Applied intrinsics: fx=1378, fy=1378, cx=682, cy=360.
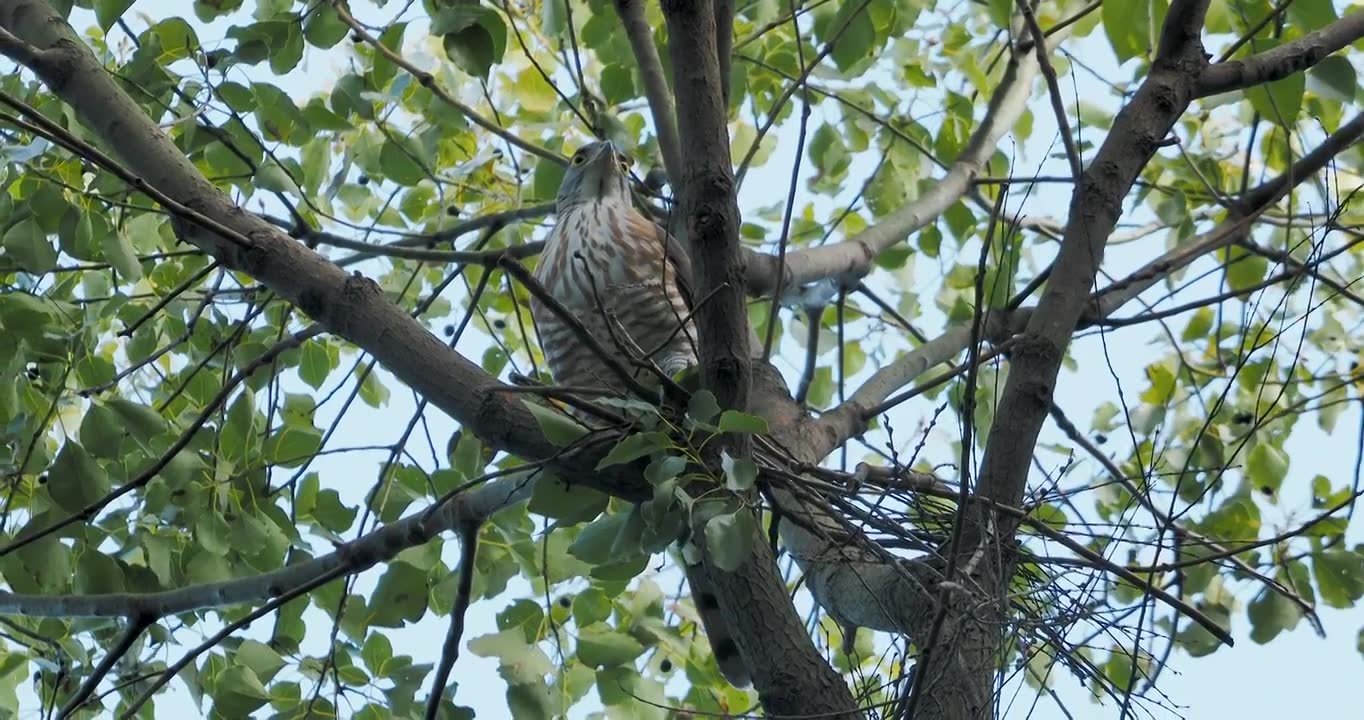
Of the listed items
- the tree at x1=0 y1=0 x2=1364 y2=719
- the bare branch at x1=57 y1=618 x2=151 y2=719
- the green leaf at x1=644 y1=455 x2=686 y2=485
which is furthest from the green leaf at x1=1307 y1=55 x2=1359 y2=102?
the bare branch at x1=57 y1=618 x2=151 y2=719

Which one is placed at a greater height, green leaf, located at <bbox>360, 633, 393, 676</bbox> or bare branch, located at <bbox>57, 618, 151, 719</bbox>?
green leaf, located at <bbox>360, 633, 393, 676</bbox>

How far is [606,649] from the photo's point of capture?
2963mm

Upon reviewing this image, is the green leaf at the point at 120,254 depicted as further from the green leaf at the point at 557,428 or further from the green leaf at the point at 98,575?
the green leaf at the point at 557,428

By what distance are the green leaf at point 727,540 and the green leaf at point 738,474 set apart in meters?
0.05

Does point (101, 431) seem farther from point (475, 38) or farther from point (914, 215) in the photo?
point (914, 215)

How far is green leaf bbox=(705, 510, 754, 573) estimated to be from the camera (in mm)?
2014

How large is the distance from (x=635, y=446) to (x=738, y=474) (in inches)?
6.3

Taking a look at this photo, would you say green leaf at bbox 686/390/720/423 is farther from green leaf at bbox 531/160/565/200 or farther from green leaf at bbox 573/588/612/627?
green leaf at bbox 531/160/565/200

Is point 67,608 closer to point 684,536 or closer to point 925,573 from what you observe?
point 684,536

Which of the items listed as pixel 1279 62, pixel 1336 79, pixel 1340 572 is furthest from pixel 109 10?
pixel 1340 572

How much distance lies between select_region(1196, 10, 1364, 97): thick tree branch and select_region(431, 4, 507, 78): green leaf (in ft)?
4.74

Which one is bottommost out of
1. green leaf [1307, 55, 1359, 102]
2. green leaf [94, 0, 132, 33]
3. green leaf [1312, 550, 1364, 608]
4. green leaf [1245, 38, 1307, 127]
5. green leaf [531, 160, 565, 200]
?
green leaf [1312, 550, 1364, 608]

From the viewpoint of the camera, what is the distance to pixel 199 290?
12.6 ft

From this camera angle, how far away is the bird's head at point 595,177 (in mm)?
4371
